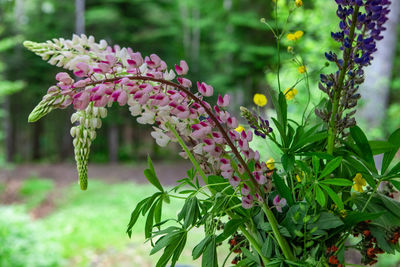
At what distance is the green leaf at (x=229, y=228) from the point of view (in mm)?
451

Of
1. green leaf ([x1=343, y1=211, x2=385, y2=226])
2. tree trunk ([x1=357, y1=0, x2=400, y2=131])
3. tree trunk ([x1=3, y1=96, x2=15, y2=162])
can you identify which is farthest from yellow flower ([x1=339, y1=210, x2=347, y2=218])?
tree trunk ([x1=3, y1=96, x2=15, y2=162])

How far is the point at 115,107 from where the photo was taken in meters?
4.37

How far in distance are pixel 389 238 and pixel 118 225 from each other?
3854 mm

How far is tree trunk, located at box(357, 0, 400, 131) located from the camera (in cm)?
320

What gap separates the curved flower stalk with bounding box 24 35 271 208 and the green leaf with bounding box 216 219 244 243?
32mm

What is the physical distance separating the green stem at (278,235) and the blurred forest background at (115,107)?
231cm

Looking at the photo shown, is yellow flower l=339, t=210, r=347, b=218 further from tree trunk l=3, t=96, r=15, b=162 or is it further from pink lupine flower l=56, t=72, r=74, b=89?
tree trunk l=3, t=96, r=15, b=162

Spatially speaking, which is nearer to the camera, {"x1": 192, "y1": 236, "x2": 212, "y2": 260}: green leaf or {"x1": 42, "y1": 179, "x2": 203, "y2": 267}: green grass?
{"x1": 192, "y1": 236, "x2": 212, "y2": 260}: green leaf

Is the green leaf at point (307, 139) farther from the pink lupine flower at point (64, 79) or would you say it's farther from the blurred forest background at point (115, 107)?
the blurred forest background at point (115, 107)

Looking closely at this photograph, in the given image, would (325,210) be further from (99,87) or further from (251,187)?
(99,87)

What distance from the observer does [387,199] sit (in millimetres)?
482

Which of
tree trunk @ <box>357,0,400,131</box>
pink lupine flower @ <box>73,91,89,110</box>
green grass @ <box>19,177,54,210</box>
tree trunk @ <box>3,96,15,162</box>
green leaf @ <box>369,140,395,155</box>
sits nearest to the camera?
pink lupine flower @ <box>73,91,89,110</box>

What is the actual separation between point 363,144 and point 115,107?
4.06 meters

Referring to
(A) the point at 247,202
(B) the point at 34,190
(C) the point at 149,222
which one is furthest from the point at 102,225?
(A) the point at 247,202
